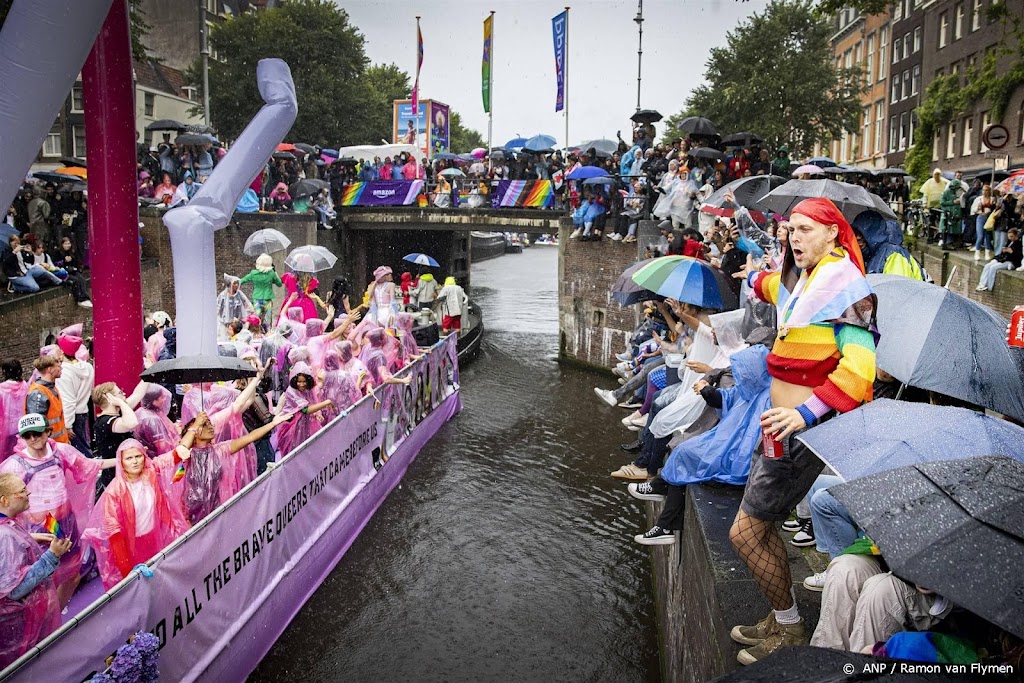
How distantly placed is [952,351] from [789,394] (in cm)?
83

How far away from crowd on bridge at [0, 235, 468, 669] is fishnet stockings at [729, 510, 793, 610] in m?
3.78

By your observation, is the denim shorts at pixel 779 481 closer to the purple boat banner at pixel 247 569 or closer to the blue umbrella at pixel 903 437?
the blue umbrella at pixel 903 437

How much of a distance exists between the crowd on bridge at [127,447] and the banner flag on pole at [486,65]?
932 inches

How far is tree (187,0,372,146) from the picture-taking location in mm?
40188

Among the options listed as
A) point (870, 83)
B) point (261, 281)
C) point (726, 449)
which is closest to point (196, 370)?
point (726, 449)

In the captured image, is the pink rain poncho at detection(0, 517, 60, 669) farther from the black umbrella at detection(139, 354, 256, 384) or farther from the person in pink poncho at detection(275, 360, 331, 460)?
the person in pink poncho at detection(275, 360, 331, 460)

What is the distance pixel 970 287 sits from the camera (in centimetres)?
1423

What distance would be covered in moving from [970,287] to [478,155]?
24780mm

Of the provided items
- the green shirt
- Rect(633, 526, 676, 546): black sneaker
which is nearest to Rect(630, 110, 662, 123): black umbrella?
the green shirt

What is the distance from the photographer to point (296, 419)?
8.81 m

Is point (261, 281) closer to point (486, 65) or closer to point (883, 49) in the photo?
point (486, 65)

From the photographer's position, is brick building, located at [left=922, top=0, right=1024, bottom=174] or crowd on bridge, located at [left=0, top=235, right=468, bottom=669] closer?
crowd on bridge, located at [left=0, top=235, right=468, bottom=669]

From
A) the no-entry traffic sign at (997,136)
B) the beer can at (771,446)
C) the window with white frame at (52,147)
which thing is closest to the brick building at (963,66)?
the no-entry traffic sign at (997,136)

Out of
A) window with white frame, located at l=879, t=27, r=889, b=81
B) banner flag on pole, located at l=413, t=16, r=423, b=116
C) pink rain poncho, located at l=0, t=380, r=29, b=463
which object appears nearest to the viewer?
pink rain poncho, located at l=0, t=380, r=29, b=463
